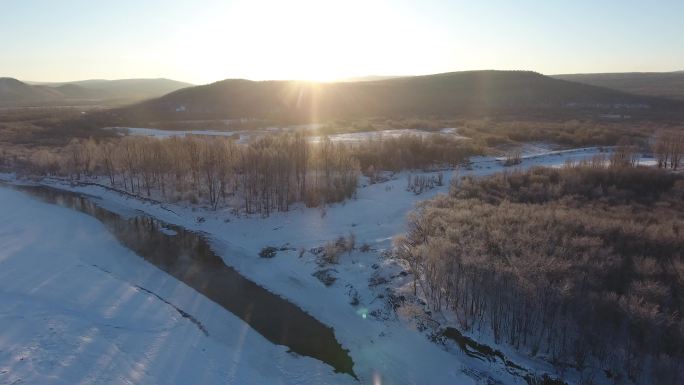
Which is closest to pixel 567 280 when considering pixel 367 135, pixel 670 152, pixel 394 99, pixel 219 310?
pixel 219 310

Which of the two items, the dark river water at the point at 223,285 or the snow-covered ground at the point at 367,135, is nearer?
the dark river water at the point at 223,285

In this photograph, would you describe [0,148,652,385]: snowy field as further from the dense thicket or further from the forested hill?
the forested hill

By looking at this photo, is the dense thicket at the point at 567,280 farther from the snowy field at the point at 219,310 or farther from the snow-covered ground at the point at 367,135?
the snow-covered ground at the point at 367,135

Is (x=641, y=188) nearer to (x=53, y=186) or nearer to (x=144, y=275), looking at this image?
(x=144, y=275)

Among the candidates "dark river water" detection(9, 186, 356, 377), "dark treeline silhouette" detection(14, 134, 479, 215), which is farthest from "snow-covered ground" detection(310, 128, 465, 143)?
"dark river water" detection(9, 186, 356, 377)

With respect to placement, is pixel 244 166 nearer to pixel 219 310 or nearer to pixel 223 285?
pixel 223 285

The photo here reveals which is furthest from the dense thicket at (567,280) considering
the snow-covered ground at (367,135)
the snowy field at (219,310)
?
the snow-covered ground at (367,135)
